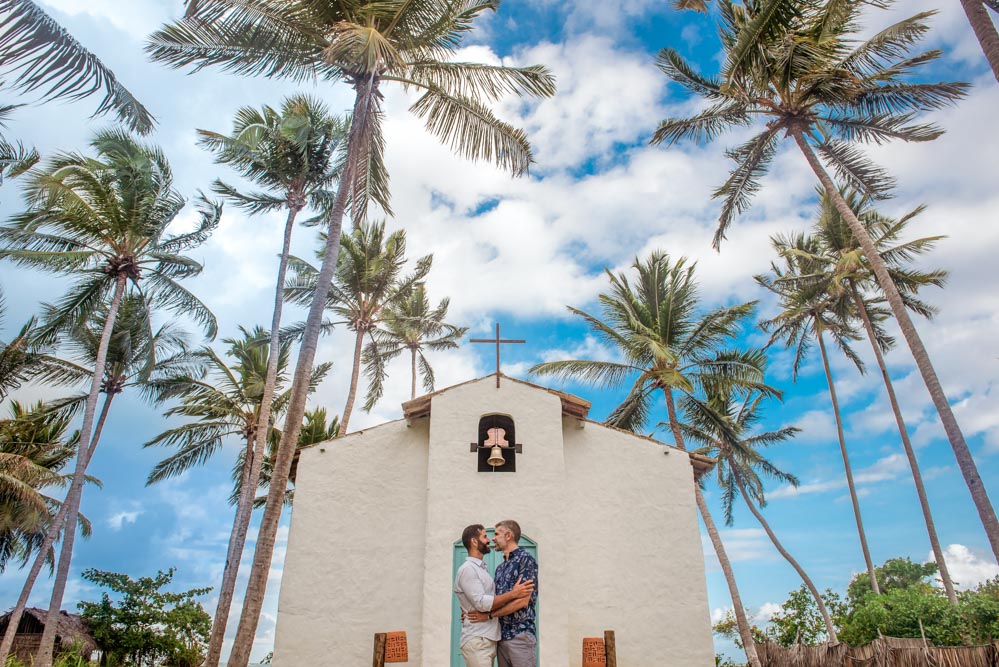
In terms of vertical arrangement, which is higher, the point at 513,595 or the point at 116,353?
the point at 116,353

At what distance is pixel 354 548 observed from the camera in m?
11.4

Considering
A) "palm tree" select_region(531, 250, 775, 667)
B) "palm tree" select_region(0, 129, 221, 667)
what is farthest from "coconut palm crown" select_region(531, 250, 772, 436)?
"palm tree" select_region(0, 129, 221, 667)

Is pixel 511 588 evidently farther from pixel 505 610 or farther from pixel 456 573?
pixel 456 573

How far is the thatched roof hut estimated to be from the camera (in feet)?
53.4

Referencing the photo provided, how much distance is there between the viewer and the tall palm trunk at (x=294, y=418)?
9.79m

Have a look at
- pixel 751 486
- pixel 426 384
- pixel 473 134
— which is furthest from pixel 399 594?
pixel 751 486

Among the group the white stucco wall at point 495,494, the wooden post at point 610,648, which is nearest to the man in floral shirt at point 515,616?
the wooden post at point 610,648

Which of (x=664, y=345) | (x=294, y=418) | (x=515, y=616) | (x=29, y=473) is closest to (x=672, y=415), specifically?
(x=664, y=345)

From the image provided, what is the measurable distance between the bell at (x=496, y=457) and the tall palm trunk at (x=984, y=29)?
8.92m

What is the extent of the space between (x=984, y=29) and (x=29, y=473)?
2233 centimetres

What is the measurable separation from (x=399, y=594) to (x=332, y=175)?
41.8 ft

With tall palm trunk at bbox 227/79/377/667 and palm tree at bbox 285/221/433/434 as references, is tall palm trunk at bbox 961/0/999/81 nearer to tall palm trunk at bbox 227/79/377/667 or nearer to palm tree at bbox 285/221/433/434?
tall palm trunk at bbox 227/79/377/667

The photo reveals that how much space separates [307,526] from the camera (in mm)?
11594

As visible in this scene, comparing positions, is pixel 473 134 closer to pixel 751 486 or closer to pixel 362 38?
pixel 362 38
